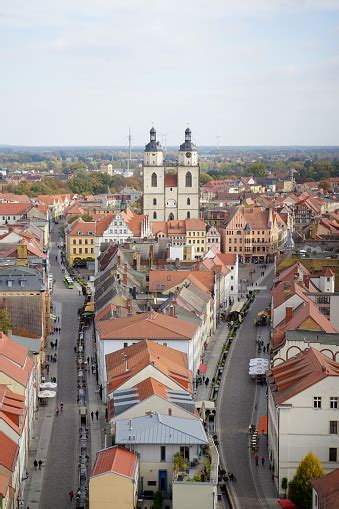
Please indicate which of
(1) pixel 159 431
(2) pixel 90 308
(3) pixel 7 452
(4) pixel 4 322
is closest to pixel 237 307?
(2) pixel 90 308

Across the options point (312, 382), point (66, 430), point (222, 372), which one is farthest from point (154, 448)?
point (222, 372)

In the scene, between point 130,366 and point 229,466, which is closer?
point 229,466

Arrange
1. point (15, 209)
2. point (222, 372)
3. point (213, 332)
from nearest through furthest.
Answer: point (222, 372) → point (213, 332) → point (15, 209)

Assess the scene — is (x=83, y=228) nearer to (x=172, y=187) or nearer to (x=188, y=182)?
(x=172, y=187)

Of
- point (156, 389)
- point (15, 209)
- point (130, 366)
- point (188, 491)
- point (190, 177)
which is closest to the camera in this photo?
point (188, 491)

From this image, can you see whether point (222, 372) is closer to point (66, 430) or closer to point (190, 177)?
point (66, 430)

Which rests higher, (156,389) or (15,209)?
(15,209)

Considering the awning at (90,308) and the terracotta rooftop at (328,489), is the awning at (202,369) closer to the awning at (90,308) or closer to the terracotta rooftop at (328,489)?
the awning at (90,308)

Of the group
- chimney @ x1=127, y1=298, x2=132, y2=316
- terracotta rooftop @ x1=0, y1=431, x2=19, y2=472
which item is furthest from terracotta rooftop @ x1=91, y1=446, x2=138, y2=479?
chimney @ x1=127, y1=298, x2=132, y2=316
